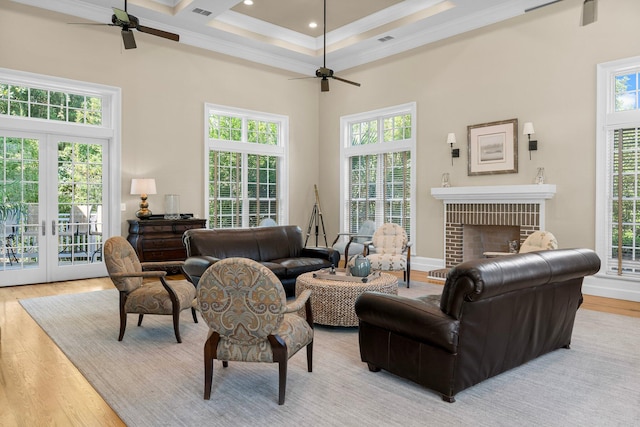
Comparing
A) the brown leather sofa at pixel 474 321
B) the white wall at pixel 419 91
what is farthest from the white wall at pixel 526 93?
the brown leather sofa at pixel 474 321

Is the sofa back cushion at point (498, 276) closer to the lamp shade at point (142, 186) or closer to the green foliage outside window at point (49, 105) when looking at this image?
the lamp shade at point (142, 186)

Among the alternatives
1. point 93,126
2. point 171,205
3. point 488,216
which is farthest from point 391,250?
point 93,126

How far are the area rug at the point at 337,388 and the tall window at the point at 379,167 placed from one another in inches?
177

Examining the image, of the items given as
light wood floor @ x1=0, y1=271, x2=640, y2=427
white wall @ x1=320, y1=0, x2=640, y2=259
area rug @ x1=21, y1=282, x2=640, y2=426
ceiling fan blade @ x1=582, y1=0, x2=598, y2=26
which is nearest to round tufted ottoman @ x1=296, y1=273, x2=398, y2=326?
area rug @ x1=21, y1=282, x2=640, y2=426

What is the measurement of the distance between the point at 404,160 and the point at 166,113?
168 inches

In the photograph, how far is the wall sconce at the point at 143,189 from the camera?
6.91 m

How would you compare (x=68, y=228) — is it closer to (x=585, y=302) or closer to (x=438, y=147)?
(x=438, y=147)

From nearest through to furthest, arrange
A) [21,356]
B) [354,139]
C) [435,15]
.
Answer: [21,356]
[435,15]
[354,139]

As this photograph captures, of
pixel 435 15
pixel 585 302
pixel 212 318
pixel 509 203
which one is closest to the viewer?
pixel 212 318

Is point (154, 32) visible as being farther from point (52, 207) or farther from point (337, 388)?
point (337, 388)

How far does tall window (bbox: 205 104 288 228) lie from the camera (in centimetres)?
835

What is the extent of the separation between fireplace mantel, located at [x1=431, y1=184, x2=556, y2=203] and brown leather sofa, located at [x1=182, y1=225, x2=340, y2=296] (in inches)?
92.4

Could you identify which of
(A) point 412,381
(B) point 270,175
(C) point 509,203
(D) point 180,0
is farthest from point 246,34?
(A) point 412,381

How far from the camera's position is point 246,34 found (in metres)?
8.03
